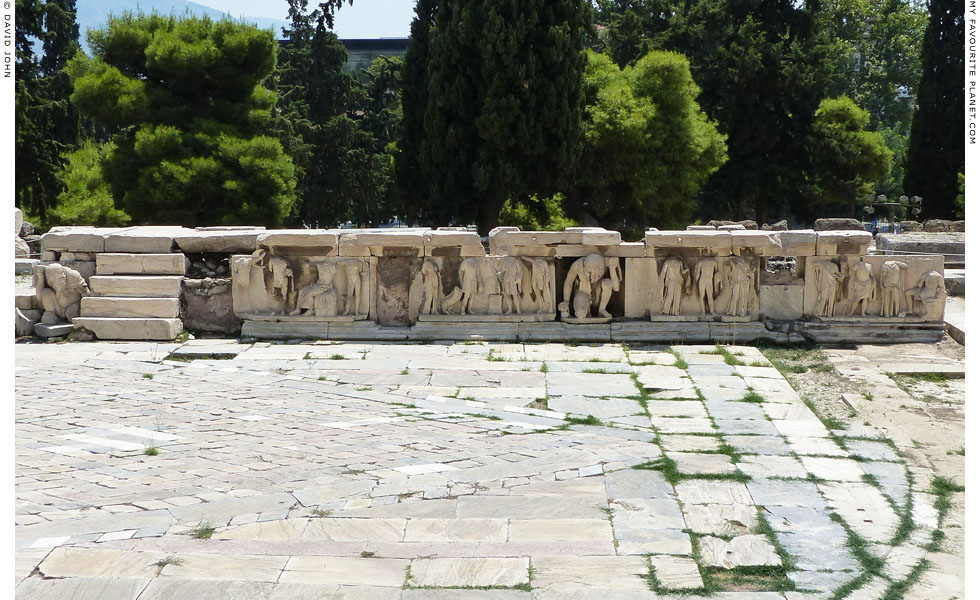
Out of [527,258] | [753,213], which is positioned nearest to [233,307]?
[527,258]

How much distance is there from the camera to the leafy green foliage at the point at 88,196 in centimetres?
2230

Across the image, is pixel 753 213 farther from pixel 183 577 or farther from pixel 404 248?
pixel 183 577

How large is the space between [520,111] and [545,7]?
93.6 inches

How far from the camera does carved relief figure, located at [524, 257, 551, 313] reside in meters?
10.0

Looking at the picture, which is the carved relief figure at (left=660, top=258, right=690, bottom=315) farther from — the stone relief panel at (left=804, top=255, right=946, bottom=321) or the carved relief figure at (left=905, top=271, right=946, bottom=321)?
the carved relief figure at (left=905, top=271, right=946, bottom=321)

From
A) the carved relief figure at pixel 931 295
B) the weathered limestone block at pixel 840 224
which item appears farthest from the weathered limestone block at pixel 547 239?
the weathered limestone block at pixel 840 224

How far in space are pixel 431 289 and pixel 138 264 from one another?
3.10 m

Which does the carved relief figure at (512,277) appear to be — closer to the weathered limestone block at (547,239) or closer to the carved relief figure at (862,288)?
the weathered limestone block at (547,239)

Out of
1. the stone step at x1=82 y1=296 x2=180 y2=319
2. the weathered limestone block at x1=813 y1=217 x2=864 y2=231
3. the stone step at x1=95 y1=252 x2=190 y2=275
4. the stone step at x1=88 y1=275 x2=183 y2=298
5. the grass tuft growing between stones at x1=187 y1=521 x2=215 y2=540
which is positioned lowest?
the grass tuft growing between stones at x1=187 y1=521 x2=215 y2=540

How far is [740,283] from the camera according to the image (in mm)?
9977

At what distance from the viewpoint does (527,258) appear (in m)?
10.1

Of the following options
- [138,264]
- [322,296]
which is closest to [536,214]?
[322,296]

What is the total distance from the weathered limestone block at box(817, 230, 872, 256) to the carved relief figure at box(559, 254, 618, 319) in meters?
2.25

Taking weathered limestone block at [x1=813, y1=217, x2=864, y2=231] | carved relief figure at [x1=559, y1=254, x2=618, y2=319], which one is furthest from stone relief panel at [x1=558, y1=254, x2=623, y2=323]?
weathered limestone block at [x1=813, y1=217, x2=864, y2=231]
